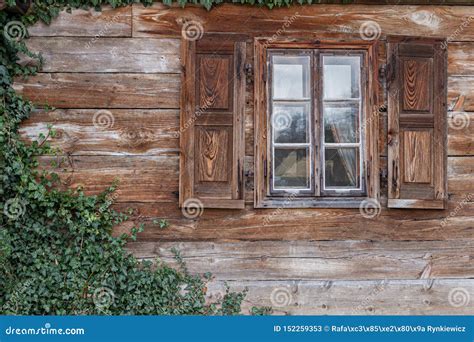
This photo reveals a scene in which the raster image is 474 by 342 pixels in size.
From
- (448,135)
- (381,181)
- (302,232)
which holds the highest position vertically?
(448,135)

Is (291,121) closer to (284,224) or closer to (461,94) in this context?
(284,224)

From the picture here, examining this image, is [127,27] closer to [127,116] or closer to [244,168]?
[127,116]

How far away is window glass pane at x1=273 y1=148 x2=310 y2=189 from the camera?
519cm

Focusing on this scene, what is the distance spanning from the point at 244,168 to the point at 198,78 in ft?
3.06

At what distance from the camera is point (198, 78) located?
509 cm

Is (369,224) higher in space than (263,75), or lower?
lower

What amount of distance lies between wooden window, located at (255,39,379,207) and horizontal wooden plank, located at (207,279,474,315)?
30.5 inches

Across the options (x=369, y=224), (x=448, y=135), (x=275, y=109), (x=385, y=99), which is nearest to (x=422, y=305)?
(x=369, y=224)

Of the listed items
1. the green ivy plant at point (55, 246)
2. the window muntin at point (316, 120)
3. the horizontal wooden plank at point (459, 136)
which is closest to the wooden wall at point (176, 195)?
the green ivy plant at point (55, 246)

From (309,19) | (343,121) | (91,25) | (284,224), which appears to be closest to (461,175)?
(343,121)

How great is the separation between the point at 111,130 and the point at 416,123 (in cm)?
284

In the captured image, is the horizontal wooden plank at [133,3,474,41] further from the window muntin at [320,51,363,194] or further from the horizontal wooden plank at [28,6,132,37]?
the window muntin at [320,51,363,194]

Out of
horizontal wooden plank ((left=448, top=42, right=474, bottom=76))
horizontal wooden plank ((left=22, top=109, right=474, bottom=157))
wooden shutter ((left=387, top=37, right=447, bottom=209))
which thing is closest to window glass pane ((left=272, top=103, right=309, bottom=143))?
horizontal wooden plank ((left=22, top=109, right=474, bottom=157))

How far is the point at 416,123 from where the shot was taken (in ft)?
16.9
